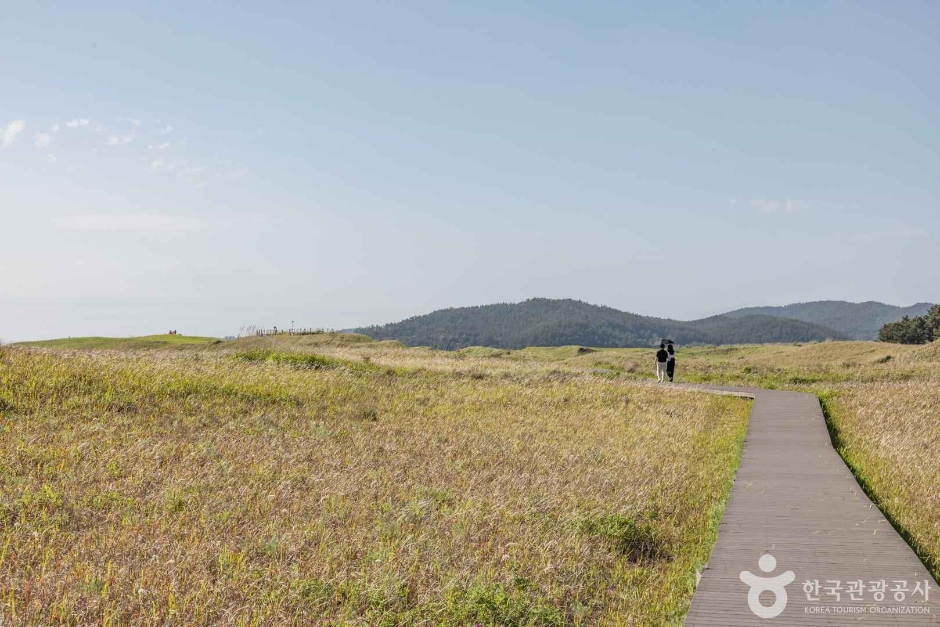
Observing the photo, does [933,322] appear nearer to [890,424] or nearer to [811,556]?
[890,424]

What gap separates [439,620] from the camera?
639cm

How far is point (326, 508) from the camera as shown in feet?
30.5

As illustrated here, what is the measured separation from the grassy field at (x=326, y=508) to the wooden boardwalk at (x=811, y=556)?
45 cm

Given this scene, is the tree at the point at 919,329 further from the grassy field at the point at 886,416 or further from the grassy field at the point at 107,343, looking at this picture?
the grassy field at the point at 107,343

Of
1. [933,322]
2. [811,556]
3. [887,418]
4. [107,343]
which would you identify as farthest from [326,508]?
[933,322]

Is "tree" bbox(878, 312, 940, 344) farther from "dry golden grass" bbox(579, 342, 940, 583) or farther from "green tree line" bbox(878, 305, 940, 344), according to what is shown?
"dry golden grass" bbox(579, 342, 940, 583)

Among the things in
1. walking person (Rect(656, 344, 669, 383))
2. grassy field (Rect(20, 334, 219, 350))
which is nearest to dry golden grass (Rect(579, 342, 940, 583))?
walking person (Rect(656, 344, 669, 383))

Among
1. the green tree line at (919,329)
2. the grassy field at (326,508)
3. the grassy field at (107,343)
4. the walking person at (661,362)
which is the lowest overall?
the grassy field at (326,508)

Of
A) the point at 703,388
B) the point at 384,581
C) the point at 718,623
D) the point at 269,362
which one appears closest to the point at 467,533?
the point at 384,581

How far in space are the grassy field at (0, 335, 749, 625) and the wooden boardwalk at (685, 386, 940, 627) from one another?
0.45 metres

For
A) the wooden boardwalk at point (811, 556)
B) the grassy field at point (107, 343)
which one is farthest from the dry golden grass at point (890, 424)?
the grassy field at point (107, 343)

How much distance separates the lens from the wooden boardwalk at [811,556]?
6621 mm

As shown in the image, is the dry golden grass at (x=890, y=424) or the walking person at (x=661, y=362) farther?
the walking person at (x=661, y=362)

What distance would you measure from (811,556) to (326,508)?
20.3 ft
